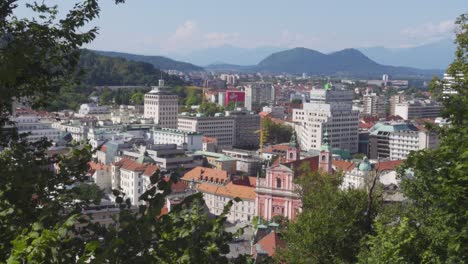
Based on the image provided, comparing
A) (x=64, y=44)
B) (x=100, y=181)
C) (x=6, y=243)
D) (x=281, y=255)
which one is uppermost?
(x=64, y=44)

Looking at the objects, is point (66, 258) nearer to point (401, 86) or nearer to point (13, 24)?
point (13, 24)

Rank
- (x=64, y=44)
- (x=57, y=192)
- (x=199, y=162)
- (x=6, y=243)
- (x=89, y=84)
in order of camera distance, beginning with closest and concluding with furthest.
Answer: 1. (x=6, y=243)
2. (x=57, y=192)
3. (x=64, y=44)
4. (x=199, y=162)
5. (x=89, y=84)

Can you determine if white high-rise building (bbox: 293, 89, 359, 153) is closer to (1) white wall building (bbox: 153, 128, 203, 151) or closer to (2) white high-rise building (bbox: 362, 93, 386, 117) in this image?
(1) white wall building (bbox: 153, 128, 203, 151)

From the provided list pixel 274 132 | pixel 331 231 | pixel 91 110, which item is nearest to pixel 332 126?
pixel 274 132

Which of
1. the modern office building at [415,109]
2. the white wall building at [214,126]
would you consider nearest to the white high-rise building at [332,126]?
the white wall building at [214,126]

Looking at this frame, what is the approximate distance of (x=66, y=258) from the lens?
4.09 m

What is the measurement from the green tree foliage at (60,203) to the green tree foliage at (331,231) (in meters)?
7.80

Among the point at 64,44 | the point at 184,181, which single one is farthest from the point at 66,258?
the point at 184,181

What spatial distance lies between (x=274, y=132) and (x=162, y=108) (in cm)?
1259

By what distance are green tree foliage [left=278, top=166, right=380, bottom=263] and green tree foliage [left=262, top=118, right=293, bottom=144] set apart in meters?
55.0

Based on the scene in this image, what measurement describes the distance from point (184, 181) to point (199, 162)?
8.79m

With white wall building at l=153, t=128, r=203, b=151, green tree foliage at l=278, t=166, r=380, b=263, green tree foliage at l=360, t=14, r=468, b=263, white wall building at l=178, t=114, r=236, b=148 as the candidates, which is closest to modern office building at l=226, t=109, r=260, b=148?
white wall building at l=178, t=114, r=236, b=148

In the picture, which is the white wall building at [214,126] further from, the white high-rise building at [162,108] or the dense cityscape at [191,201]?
the dense cityscape at [191,201]

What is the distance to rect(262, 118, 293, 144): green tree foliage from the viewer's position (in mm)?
68938
